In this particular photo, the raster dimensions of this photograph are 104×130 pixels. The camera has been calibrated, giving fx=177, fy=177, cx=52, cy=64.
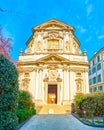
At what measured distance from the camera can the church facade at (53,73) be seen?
87.6 ft

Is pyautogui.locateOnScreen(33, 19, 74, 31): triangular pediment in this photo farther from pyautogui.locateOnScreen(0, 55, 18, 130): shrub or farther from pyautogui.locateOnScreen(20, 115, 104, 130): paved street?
pyautogui.locateOnScreen(0, 55, 18, 130): shrub

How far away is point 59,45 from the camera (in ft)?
97.9

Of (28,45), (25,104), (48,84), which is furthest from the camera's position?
(28,45)

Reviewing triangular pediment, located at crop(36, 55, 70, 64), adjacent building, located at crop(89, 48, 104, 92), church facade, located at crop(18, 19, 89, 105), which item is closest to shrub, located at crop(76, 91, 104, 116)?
church facade, located at crop(18, 19, 89, 105)

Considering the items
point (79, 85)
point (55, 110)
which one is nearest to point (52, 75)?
point (79, 85)

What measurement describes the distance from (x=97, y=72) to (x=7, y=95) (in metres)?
36.0

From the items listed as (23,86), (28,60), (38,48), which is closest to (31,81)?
A: (23,86)

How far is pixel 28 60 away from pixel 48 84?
5.16m

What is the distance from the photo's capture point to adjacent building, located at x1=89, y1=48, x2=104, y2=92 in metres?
38.6

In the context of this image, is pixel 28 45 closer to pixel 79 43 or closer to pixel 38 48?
pixel 38 48

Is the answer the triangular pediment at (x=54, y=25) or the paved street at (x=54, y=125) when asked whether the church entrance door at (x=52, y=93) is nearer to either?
the triangular pediment at (x=54, y=25)

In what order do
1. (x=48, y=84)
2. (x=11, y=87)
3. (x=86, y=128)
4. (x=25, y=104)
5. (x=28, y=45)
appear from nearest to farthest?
(x=11, y=87), (x=86, y=128), (x=25, y=104), (x=48, y=84), (x=28, y=45)

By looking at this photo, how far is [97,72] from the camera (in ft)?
135

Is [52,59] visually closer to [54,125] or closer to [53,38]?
[53,38]
